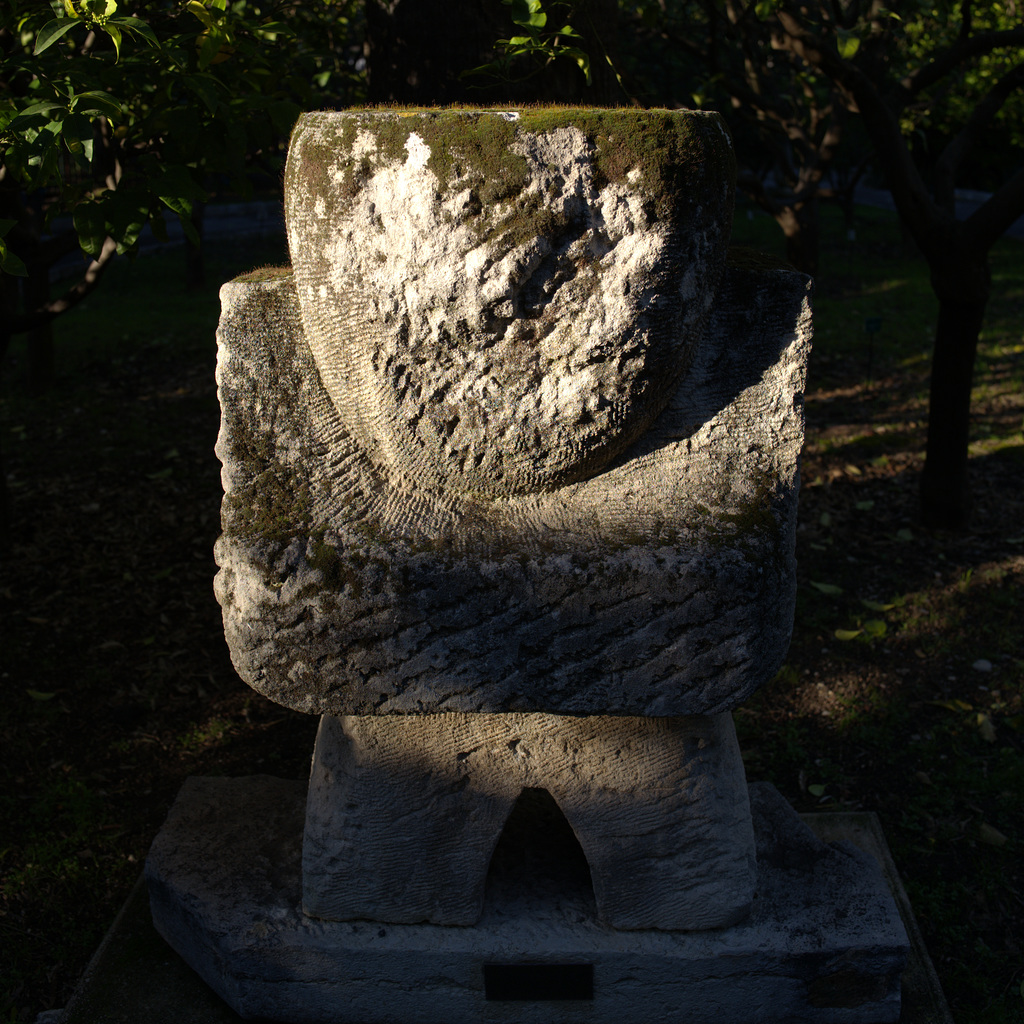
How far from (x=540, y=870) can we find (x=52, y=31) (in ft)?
7.27

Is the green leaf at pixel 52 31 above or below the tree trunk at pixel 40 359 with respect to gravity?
above

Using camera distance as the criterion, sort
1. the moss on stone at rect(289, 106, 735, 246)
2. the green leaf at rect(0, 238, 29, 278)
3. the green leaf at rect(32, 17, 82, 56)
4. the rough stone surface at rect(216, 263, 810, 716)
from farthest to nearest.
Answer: the green leaf at rect(0, 238, 29, 278) < the green leaf at rect(32, 17, 82, 56) < the rough stone surface at rect(216, 263, 810, 716) < the moss on stone at rect(289, 106, 735, 246)

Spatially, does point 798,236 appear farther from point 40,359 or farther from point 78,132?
point 78,132

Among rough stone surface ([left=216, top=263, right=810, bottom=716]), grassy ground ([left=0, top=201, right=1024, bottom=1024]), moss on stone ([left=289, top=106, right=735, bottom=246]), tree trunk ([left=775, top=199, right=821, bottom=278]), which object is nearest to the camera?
moss on stone ([left=289, top=106, right=735, bottom=246])

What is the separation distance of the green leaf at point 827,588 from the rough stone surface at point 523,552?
8.94 feet

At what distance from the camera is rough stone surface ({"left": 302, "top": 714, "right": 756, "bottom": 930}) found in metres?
2.18

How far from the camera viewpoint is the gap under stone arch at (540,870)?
236 centimetres

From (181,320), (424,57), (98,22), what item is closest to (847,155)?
(181,320)

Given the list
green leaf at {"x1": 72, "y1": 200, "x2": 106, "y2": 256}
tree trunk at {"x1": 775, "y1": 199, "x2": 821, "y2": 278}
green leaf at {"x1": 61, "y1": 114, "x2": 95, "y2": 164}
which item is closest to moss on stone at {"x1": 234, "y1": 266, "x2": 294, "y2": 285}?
green leaf at {"x1": 61, "y1": 114, "x2": 95, "y2": 164}

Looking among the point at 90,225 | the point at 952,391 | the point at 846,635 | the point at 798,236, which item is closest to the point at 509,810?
the point at 90,225

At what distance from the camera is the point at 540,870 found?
2.46 metres

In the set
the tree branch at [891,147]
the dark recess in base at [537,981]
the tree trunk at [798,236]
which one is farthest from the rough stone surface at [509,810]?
the tree trunk at [798,236]

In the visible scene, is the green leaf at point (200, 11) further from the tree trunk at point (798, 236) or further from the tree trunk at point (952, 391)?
the tree trunk at point (798, 236)

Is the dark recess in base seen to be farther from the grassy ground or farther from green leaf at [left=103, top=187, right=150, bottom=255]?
green leaf at [left=103, top=187, right=150, bottom=255]
